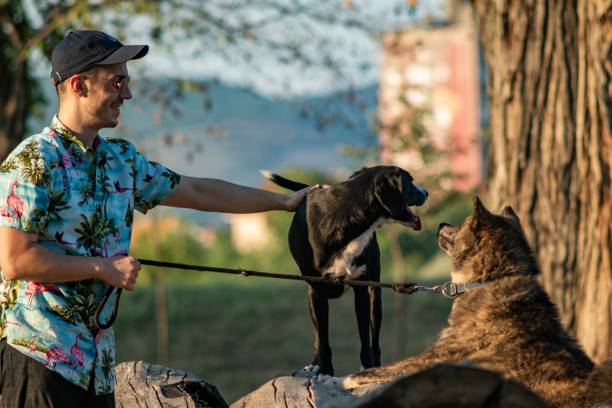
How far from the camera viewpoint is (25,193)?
414cm

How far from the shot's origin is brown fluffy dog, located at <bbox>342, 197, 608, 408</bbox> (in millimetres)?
4824

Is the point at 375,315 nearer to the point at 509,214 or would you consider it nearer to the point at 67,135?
the point at 509,214

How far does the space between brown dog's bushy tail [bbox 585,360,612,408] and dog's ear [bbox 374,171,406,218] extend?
1386mm

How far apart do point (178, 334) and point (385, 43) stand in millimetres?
8751

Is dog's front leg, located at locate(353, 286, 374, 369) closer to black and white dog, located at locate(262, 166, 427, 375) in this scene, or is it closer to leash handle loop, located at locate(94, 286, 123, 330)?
black and white dog, located at locate(262, 166, 427, 375)

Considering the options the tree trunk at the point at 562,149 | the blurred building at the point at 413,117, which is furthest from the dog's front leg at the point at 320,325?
the blurred building at the point at 413,117

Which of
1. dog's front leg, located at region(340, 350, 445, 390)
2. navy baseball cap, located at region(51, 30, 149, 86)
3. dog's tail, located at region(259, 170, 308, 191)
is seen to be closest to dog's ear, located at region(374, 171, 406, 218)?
dog's tail, located at region(259, 170, 308, 191)

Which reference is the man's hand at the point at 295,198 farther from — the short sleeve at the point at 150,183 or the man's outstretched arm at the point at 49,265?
the man's outstretched arm at the point at 49,265

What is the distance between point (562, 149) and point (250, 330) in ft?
42.5

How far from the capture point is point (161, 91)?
13.6m

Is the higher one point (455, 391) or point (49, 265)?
point (49, 265)

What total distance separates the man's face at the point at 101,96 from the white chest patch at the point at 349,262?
4.72 feet

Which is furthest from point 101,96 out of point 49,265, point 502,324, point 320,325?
point 502,324

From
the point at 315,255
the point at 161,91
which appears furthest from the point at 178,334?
the point at 315,255
